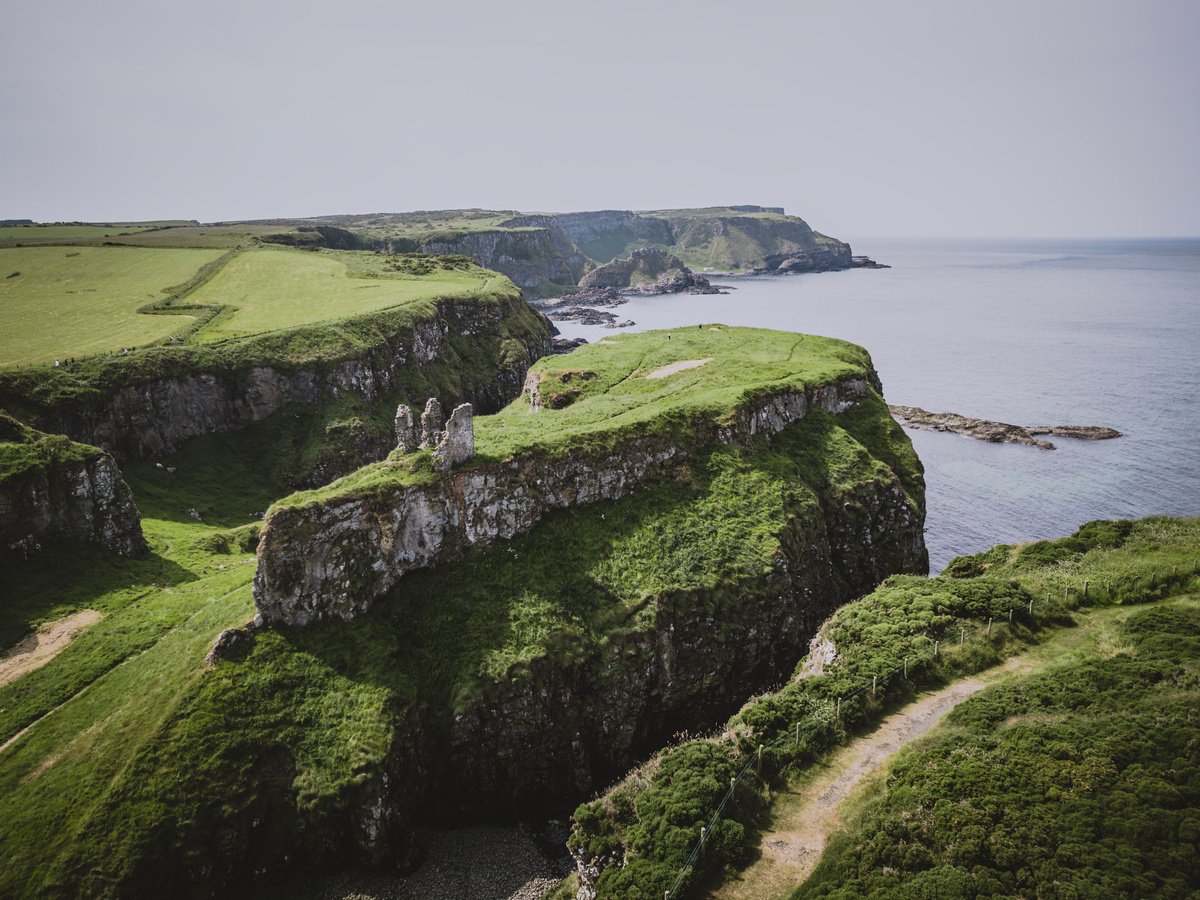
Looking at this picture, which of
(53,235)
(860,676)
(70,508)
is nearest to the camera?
(860,676)

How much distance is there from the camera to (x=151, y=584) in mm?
36625

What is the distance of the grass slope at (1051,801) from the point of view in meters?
16.1

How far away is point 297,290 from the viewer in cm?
8506

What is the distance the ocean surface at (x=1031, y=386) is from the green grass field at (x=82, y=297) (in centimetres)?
7609

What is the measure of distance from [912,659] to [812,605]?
1086 centimetres

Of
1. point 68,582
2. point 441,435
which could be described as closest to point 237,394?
point 68,582

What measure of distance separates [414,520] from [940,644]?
26.3 meters

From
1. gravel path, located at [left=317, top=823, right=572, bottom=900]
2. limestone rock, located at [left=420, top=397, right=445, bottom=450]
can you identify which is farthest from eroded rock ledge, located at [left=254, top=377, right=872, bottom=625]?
gravel path, located at [left=317, top=823, right=572, bottom=900]

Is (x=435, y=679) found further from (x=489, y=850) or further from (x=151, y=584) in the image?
(x=151, y=584)

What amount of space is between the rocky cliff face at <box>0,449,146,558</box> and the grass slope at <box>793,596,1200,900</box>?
4254cm

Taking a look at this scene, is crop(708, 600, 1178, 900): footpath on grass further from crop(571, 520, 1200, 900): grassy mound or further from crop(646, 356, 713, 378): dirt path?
crop(646, 356, 713, 378): dirt path

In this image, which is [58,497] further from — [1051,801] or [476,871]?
[1051,801]

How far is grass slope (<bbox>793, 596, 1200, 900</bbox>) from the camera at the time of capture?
16.1 meters

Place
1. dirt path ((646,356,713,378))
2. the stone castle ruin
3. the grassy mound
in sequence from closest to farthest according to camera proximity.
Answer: the grassy mound < the stone castle ruin < dirt path ((646,356,713,378))
